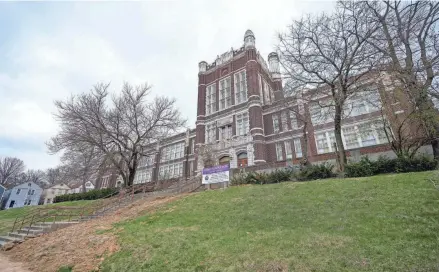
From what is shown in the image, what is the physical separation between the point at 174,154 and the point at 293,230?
113 feet

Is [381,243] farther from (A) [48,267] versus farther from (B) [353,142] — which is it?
(B) [353,142]

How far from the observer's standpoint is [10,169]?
69.7m

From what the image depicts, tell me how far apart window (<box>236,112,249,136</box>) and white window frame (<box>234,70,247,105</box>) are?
6.95 ft

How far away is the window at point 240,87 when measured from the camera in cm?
3016

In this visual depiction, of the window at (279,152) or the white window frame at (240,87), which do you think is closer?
the window at (279,152)

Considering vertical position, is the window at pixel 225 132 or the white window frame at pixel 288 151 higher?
the window at pixel 225 132

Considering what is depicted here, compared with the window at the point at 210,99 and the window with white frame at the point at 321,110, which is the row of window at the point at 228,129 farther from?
the window with white frame at the point at 321,110

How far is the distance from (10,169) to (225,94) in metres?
77.5

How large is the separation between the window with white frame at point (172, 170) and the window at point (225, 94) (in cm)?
1295

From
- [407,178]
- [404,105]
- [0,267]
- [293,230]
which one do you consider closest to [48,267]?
[0,267]

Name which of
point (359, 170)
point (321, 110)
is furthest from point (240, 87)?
point (359, 170)

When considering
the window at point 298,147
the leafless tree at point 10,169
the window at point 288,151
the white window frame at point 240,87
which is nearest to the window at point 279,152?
the window at point 288,151

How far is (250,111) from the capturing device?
27.9 m

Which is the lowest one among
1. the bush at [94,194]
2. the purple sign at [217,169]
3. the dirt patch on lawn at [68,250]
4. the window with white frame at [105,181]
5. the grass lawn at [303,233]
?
the dirt patch on lawn at [68,250]
